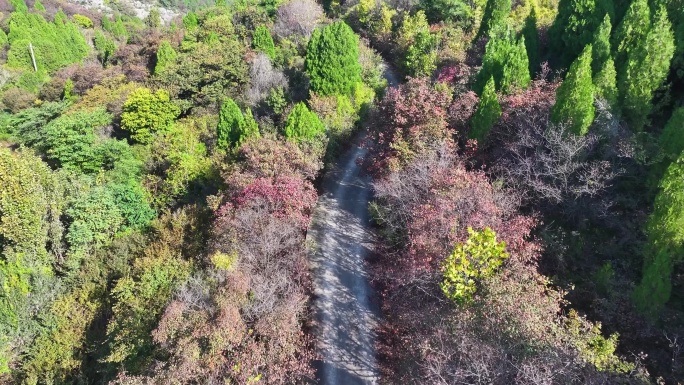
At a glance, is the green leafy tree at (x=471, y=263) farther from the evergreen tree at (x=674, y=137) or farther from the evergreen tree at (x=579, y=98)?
the evergreen tree at (x=674, y=137)

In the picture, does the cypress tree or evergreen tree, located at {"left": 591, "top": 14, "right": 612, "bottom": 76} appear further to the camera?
the cypress tree

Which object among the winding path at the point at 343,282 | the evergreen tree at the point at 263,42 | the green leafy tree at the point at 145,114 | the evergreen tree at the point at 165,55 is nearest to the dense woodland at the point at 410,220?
the green leafy tree at the point at 145,114

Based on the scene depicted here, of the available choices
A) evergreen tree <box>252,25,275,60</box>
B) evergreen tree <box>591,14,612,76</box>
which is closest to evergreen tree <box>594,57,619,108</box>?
evergreen tree <box>591,14,612,76</box>

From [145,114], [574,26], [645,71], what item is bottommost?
[145,114]

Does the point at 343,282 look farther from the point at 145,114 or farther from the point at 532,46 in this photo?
the point at 145,114

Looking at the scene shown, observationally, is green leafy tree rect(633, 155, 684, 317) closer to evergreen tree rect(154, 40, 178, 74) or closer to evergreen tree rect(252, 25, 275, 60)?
evergreen tree rect(252, 25, 275, 60)

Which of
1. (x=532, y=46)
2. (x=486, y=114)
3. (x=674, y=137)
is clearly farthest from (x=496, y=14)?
(x=674, y=137)
